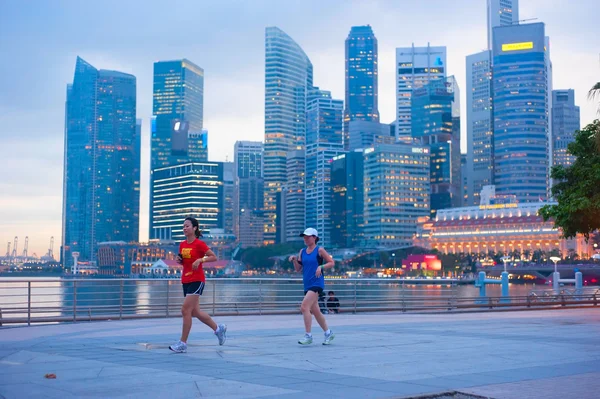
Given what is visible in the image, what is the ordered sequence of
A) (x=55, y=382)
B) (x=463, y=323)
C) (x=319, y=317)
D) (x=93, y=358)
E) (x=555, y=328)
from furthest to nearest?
(x=463, y=323), (x=555, y=328), (x=319, y=317), (x=93, y=358), (x=55, y=382)

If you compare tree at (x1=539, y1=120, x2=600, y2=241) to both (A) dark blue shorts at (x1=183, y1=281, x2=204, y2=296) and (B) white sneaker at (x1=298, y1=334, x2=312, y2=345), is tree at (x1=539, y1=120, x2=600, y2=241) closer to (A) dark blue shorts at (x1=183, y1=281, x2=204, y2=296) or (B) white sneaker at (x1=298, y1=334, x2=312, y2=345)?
(B) white sneaker at (x1=298, y1=334, x2=312, y2=345)

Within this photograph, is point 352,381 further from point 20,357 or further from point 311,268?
point 20,357

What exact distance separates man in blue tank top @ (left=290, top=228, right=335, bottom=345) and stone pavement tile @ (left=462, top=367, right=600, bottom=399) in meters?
4.74

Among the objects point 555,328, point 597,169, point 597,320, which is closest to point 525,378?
point 555,328

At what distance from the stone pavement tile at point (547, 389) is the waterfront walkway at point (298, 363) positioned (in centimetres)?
1

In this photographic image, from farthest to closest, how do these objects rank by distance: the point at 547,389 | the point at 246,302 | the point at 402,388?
the point at 246,302, the point at 402,388, the point at 547,389

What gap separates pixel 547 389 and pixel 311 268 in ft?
18.0

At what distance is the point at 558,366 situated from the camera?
408 inches

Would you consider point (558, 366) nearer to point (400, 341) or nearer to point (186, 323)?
point (400, 341)

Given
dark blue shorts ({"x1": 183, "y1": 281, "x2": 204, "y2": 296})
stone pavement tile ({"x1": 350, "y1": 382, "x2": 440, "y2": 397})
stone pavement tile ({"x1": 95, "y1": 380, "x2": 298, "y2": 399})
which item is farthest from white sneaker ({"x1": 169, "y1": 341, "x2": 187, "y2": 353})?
stone pavement tile ({"x1": 350, "y1": 382, "x2": 440, "y2": 397})

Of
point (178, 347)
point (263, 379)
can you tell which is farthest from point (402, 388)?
point (178, 347)

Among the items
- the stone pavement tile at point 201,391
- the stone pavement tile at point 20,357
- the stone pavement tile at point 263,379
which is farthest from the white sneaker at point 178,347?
the stone pavement tile at point 201,391

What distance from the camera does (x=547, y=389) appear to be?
8352 millimetres

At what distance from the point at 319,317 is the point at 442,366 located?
317 centimetres
